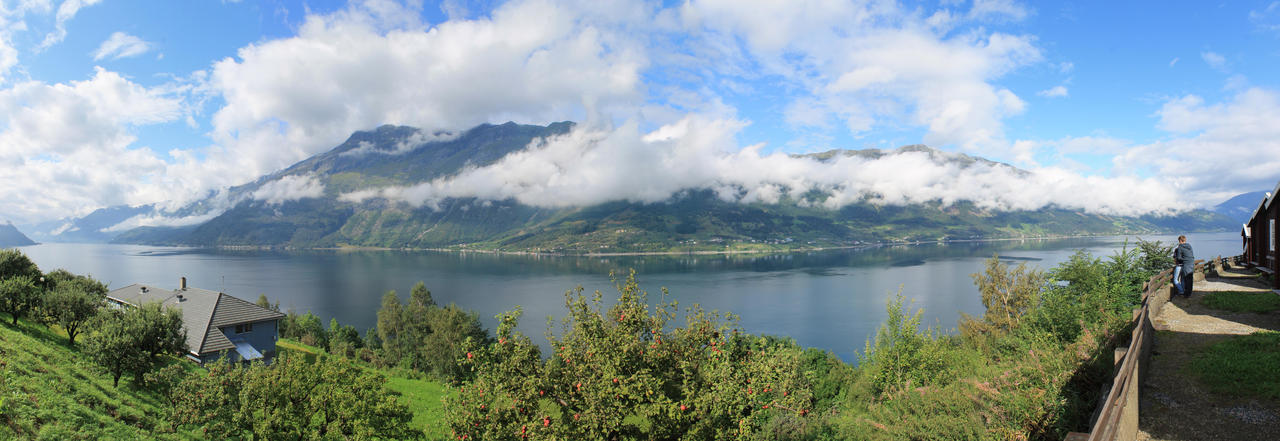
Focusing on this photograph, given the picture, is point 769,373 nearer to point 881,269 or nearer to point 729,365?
point 729,365

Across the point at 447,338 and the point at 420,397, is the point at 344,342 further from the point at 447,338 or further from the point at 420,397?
the point at 420,397

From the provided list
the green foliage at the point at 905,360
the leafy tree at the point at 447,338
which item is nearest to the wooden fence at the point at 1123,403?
the green foliage at the point at 905,360

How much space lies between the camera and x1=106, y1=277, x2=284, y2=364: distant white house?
41.2m

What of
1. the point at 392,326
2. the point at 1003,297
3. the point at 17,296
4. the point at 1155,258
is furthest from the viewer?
the point at 392,326

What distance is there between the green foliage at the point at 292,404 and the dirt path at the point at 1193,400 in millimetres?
22952

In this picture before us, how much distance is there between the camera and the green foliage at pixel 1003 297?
49.4m

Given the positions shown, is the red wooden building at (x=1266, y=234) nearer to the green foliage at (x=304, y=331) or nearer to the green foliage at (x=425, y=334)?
the green foliage at (x=425, y=334)

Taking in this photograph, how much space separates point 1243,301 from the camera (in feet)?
60.0

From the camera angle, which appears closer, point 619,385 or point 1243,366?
point 619,385

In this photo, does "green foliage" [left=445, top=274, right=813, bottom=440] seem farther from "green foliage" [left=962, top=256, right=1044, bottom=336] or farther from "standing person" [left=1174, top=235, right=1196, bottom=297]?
"green foliage" [left=962, top=256, right=1044, bottom=336]

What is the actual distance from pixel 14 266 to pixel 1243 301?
66897 mm

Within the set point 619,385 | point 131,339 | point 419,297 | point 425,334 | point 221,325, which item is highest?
point 619,385

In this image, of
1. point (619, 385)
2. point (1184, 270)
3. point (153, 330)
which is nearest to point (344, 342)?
point (153, 330)

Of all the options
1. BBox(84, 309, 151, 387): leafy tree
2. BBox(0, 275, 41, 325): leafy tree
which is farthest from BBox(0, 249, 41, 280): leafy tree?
BBox(84, 309, 151, 387): leafy tree
